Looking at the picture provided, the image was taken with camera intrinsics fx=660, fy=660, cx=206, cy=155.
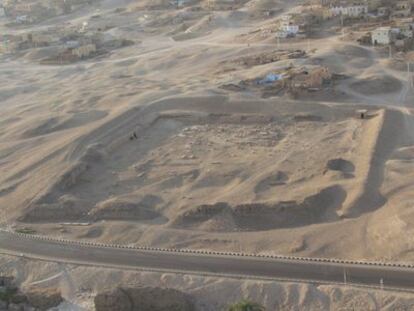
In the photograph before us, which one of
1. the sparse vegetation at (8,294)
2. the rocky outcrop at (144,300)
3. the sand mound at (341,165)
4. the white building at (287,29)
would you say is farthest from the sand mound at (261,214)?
the white building at (287,29)

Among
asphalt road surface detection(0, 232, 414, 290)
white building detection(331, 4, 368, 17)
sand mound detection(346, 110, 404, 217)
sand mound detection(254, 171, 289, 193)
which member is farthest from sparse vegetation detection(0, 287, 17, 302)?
white building detection(331, 4, 368, 17)

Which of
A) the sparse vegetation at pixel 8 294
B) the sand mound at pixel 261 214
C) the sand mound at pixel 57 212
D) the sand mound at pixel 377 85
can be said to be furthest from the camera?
the sand mound at pixel 377 85

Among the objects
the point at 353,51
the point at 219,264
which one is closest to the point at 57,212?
the point at 219,264

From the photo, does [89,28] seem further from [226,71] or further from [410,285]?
[410,285]

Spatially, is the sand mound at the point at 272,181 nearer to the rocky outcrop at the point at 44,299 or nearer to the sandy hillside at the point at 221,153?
the sandy hillside at the point at 221,153

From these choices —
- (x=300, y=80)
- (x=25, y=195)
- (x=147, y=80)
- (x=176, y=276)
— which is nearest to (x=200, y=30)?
(x=147, y=80)

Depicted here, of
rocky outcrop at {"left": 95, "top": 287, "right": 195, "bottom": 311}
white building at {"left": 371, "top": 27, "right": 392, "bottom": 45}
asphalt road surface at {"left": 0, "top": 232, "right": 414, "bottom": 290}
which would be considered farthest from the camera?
white building at {"left": 371, "top": 27, "right": 392, "bottom": 45}

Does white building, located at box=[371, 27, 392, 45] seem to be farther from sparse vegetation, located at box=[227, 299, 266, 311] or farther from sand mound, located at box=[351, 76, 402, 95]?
sparse vegetation, located at box=[227, 299, 266, 311]

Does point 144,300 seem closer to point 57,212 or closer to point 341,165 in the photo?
point 57,212
